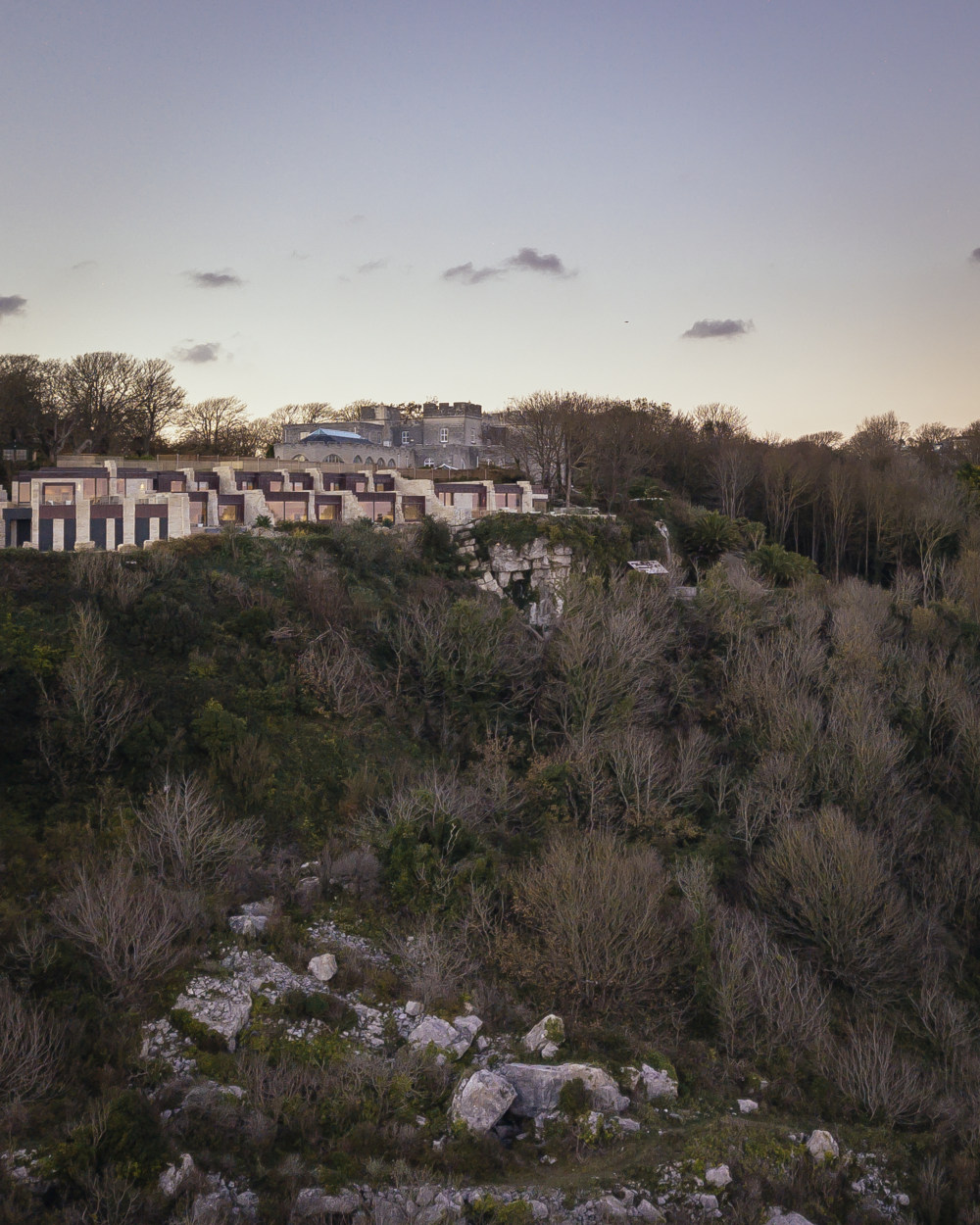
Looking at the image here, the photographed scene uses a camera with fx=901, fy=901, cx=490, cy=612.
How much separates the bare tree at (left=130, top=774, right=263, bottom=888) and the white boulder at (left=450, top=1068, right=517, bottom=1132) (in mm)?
5994

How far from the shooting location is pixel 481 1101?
40.3 ft

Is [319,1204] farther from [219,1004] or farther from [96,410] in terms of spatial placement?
[96,410]

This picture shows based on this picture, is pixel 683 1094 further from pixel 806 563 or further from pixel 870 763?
pixel 806 563

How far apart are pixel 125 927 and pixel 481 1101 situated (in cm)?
569

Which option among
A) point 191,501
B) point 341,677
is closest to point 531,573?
point 341,677

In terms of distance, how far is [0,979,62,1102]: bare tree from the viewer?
36.0ft

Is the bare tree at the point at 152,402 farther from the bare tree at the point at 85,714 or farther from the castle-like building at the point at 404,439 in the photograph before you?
the bare tree at the point at 85,714

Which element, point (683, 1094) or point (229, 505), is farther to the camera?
point (229, 505)

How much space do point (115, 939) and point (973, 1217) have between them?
1224 cm

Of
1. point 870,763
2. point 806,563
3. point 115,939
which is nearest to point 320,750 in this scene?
point 115,939

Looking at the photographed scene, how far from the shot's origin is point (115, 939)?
13180 millimetres

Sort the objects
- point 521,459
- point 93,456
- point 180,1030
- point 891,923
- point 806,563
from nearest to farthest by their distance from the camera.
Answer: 1. point 180,1030
2. point 891,923
3. point 806,563
4. point 93,456
5. point 521,459

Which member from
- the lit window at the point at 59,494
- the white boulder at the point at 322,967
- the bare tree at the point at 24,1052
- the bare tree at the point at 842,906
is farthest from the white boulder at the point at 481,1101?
the lit window at the point at 59,494

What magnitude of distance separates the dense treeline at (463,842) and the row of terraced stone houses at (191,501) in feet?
26.3
